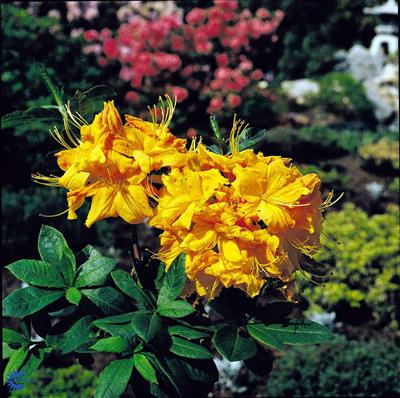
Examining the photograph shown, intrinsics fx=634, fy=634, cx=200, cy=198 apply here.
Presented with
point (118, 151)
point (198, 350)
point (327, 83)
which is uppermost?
point (118, 151)

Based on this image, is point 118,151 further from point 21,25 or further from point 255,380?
point 21,25

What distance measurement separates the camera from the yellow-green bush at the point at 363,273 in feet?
12.7

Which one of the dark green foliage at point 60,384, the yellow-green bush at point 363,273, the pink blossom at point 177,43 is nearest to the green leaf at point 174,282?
the dark green foliage at point 60,384

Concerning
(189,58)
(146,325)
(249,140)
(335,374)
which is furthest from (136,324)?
(189,58)

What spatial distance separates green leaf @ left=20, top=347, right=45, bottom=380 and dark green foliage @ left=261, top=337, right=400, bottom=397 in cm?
179

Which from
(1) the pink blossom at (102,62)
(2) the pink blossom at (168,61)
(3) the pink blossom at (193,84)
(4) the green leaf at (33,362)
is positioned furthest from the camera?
(1) the pink blossom at (102,62)

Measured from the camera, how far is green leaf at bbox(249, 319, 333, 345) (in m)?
1.36

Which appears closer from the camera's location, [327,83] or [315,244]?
[315,244]

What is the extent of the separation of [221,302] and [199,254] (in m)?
0.19

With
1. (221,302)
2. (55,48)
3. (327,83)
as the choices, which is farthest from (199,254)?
(327,83)

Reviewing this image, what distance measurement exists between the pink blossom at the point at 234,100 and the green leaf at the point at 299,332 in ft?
16.6

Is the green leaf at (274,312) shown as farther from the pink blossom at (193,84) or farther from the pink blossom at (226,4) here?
the pink blossom at (226,4)

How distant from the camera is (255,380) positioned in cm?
333

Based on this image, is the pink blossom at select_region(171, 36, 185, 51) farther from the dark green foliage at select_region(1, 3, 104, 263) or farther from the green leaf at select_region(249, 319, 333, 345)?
the green leaf at select_region(249, 319, 333, 345)
